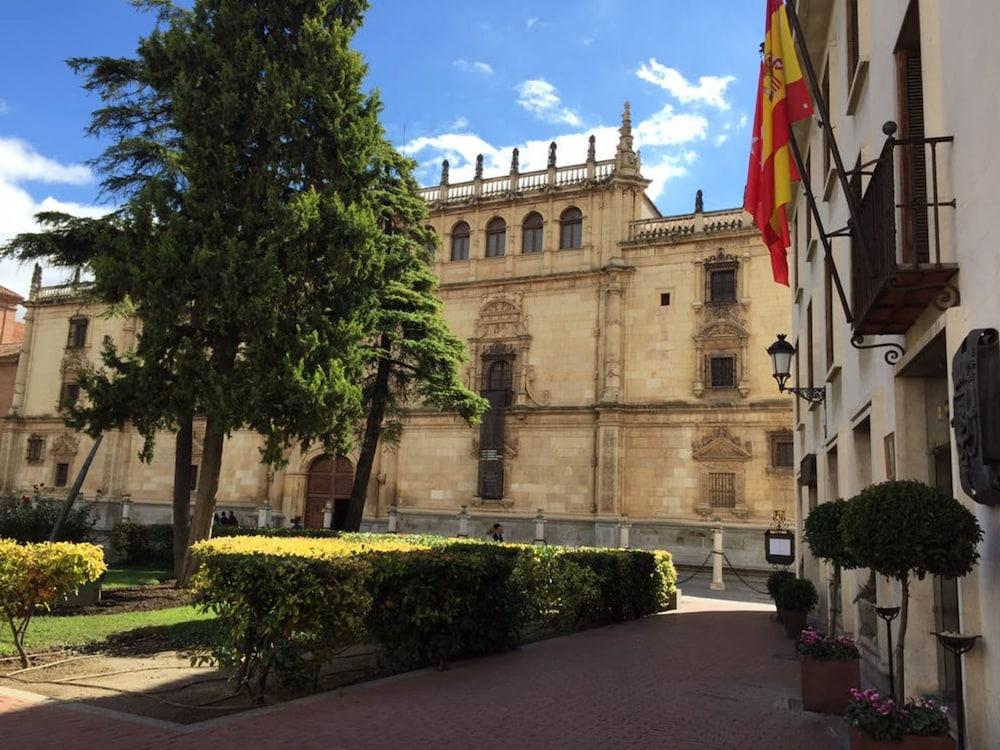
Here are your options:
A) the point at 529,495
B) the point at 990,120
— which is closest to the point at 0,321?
the point at 529,495

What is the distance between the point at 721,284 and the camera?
103ft

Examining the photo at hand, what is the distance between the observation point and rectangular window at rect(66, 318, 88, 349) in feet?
146

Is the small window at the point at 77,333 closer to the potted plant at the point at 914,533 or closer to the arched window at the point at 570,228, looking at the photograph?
the arched window at the point at 570,228

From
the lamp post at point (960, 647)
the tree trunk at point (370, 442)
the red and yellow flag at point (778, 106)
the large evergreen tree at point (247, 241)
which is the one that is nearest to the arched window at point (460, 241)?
the tree trunk at point (370, 442)

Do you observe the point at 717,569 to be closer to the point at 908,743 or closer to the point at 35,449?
the point at 908,743

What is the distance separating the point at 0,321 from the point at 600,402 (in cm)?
4284

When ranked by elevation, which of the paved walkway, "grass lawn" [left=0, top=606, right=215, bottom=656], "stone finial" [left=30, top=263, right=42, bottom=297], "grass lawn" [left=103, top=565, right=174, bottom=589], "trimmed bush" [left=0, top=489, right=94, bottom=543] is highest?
Answer: "stone finial" [left=30, top=263, right=42, bottom=297]

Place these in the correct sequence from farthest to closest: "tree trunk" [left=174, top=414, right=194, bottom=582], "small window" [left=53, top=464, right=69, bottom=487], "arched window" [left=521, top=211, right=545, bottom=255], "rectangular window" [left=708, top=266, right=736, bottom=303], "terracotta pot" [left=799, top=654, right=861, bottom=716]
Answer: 1. "small window" [left=53, top=464, right=69, bottom=487]
2. "arched window" [left=521, top=211, right=545, bottom=255]
3. "rectangular window" [left=708, top=266, right=736, bottom=303]
4. "tree trunk" [left=174, top=414, right=194, bottom=582]
5. "terracotta pot" [left=799, top=654, right=861, bottom=716]

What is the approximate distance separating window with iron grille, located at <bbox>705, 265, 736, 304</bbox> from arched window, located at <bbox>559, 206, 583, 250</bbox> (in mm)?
6127

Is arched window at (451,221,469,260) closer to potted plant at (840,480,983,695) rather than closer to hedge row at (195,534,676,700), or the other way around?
hedge row at (195,534,676,700)

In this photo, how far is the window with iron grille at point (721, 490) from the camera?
97.5ft

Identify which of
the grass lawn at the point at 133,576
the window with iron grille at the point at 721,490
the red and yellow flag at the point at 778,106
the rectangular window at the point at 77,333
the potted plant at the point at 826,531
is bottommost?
the grass lawn at the point at 133,576

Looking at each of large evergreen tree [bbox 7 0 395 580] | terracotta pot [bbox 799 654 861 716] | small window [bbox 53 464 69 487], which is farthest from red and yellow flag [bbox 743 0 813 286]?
small window [bbox 53 464 69 487]

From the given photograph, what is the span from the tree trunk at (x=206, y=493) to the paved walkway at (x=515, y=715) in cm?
814
